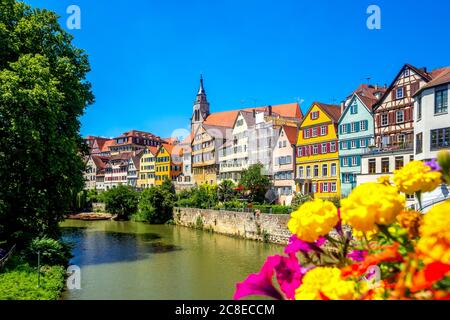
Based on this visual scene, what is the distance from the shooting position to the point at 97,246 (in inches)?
1261

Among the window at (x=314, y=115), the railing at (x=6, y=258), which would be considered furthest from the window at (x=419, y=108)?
the railing at (x=6, y=258)

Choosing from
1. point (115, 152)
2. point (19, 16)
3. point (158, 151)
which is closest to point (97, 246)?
point (19, 16)

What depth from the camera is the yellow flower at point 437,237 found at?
1203 mm

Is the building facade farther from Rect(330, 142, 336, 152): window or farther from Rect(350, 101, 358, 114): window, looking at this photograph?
Rect(350, 101, 358, 114): window

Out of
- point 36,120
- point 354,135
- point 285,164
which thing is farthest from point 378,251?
point 285,164

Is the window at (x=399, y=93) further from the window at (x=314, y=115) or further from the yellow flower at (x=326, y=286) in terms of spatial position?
the yellow flower at (x=326, y=286)

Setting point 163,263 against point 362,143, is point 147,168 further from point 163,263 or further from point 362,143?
point 163,263

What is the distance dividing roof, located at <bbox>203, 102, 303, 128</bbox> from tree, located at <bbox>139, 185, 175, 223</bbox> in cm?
2148

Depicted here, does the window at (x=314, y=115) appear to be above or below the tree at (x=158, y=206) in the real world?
above

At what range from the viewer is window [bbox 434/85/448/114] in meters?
21.1

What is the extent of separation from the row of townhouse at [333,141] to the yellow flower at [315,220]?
17.5m

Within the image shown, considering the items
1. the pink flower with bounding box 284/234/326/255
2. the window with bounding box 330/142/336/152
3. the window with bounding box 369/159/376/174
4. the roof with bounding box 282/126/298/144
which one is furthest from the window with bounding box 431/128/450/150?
the roof with bounding box 282/126/298/144
